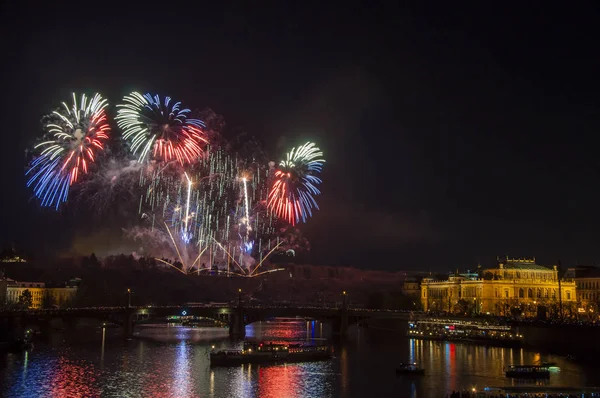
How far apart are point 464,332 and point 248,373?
5788cm

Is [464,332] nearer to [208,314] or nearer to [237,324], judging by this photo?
[237,324]

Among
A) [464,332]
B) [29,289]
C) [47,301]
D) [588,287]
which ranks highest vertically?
Answer: [588,287]

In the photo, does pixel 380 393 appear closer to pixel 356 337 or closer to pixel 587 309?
pixel 356 337

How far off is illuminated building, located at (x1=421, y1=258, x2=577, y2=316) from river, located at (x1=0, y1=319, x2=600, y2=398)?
4803 centimetres

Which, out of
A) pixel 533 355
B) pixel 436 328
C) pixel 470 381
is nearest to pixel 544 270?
pixel 436 328

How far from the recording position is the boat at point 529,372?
78875 mm

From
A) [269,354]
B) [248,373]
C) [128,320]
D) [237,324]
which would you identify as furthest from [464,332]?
[128,320]

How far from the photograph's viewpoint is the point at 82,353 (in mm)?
102688

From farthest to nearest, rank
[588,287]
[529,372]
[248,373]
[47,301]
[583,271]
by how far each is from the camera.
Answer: [47,301] < [583,271] < [588,287] < [248,373] < [529,372]

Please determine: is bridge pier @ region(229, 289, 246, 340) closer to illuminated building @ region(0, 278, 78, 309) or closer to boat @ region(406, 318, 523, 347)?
boat @ region(406, 318, 523, 347)

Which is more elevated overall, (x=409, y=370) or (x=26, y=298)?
(x=26, y=298)

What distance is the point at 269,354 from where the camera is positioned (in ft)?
318

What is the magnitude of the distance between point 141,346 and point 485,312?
8618 centimetres

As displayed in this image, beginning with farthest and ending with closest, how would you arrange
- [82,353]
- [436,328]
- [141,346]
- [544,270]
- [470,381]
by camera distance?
[544,270] → [436,328] → [141,346] → [82,353] → [470,381]
